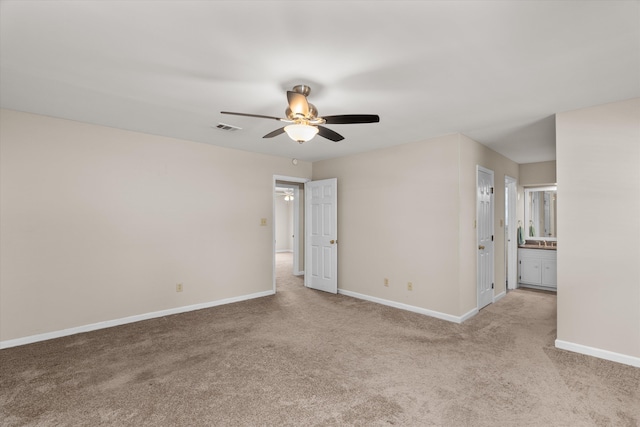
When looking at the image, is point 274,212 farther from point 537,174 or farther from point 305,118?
point 537,174

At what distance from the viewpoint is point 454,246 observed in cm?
407

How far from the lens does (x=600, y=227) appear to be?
301 centimetres

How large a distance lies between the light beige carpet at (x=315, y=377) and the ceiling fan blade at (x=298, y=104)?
2.19m

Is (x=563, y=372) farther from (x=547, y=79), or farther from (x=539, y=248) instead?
(x=539, y=248)

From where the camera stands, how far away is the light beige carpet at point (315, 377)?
212 centimetres

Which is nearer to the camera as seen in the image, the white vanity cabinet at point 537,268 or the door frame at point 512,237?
the white vanity cabinet at point 537,268

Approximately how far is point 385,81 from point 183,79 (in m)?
1.63

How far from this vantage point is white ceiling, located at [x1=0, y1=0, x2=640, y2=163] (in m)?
1.69


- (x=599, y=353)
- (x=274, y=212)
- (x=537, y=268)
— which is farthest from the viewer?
(x=537, y=268)

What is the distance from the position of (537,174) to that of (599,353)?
3.97 m

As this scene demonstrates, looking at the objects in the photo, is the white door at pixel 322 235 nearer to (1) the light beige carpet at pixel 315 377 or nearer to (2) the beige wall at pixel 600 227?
(1) the light beige carpet at pixel 315 377

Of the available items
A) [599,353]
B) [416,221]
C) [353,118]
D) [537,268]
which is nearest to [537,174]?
[537,268]

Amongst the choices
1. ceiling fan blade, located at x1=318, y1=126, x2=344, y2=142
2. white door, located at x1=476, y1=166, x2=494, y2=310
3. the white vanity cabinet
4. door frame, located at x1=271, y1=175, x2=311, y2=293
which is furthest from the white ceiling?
the white vanity cabinet

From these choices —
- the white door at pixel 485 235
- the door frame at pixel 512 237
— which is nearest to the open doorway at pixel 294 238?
the white door at pixel 485 235
